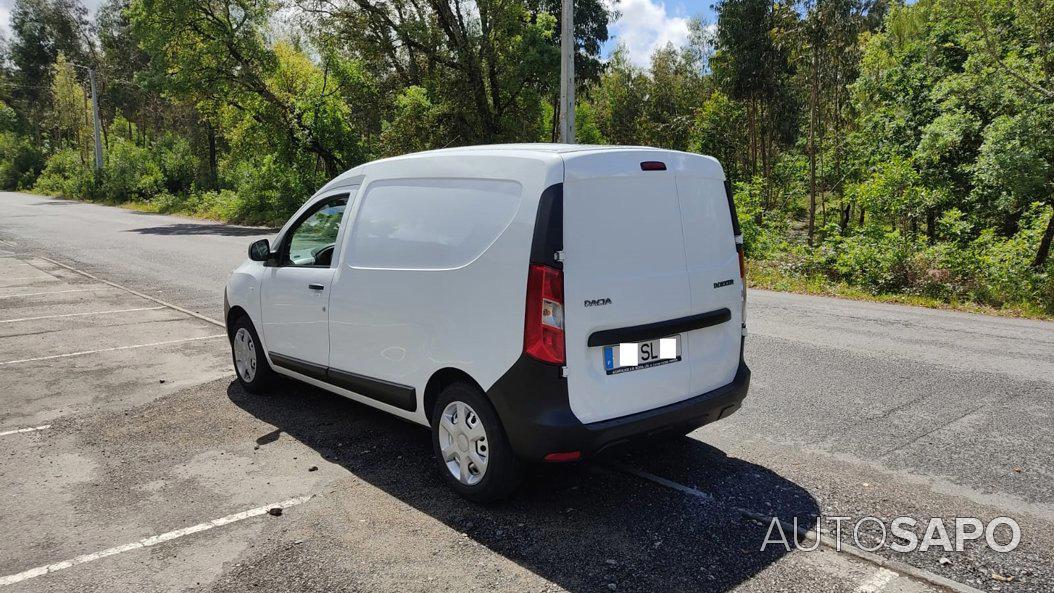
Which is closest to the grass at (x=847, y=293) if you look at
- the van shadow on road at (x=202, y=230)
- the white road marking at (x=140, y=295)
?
the white road marking at (x=140, y=295)

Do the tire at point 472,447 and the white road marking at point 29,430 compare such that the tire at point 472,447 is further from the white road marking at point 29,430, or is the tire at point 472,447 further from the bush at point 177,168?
the bush at point 177,168

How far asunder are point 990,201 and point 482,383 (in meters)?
18.8

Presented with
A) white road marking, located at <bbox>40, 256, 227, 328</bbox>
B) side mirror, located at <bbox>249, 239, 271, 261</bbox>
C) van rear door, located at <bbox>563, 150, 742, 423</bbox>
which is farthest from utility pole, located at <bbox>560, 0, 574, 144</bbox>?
van rear door, located at <bbox>563, 150, 742, 423</bbox>

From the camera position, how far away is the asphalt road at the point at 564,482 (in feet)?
11.1

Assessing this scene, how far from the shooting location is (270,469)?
4645 millimetres

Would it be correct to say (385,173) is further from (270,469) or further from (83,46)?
(83,46)

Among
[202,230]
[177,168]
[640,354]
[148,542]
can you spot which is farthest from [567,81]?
[177,168]

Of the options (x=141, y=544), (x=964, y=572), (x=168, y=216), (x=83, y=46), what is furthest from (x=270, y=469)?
(x=83, y=46)

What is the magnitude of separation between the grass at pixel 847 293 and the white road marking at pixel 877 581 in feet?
30.4

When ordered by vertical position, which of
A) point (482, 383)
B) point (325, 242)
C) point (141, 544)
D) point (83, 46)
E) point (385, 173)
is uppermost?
point (83, 46)

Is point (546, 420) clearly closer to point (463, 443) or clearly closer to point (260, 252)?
point (463, 443)

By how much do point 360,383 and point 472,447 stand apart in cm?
113

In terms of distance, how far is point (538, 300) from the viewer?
3561 millimetres

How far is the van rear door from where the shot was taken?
11.9ft
